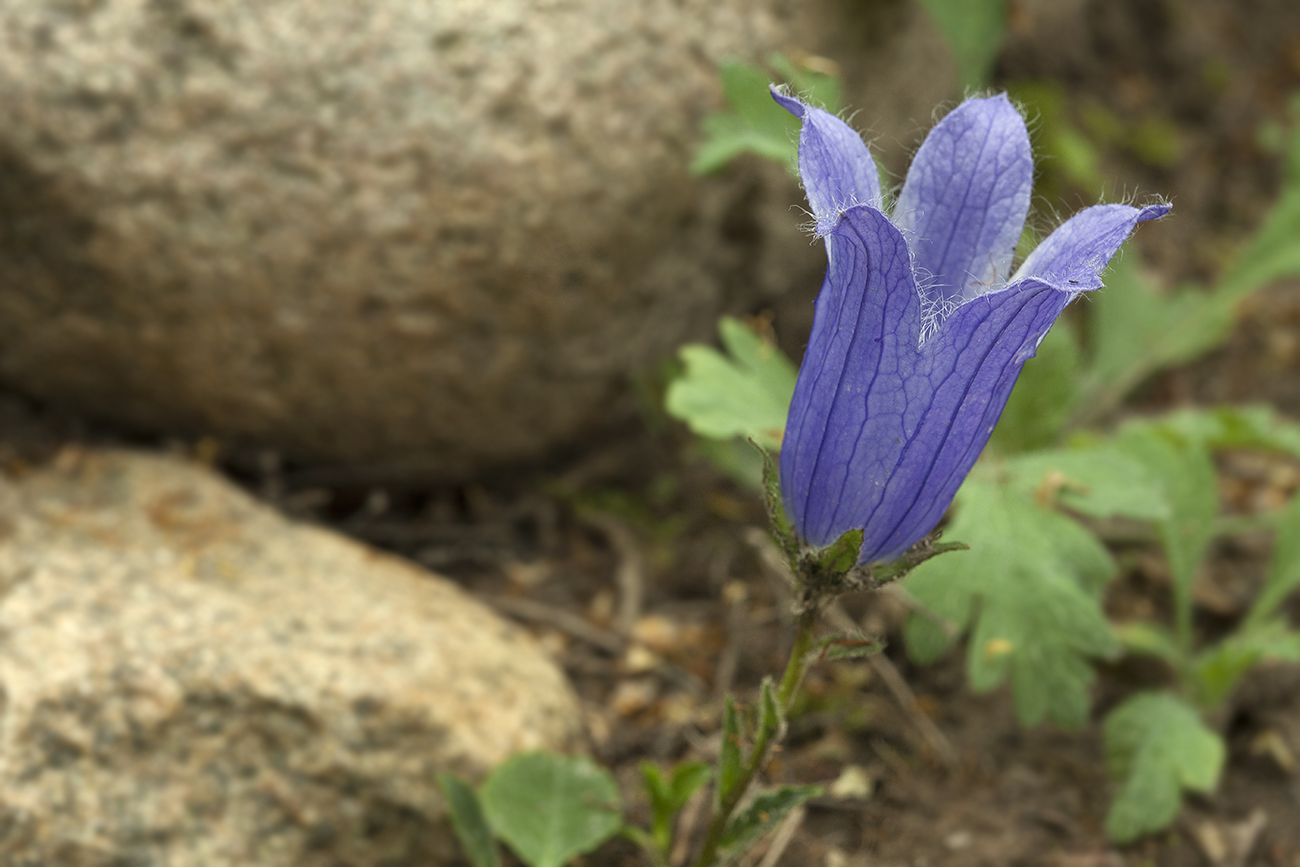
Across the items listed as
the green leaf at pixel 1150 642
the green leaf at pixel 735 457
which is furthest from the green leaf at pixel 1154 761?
the green leaf at pixel 735 457

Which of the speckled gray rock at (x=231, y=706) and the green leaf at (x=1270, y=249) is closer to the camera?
the speckled gray rock at (x=231, y=706)

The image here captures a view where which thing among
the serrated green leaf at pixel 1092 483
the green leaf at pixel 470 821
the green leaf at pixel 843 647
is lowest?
the green leaf at pixel 470 821

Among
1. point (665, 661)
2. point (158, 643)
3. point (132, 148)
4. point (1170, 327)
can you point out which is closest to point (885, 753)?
point (665, 661)

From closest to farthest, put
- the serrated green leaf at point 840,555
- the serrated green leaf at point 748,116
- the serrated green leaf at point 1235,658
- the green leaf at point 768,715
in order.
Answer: the serrated green leaf at point 840,555 < the green leaf at point 768,715 < the serrated green leaf at point 1235,658 < the serrated green leaf at point 748,116

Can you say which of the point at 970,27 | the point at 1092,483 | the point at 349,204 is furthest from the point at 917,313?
the point at 970,27

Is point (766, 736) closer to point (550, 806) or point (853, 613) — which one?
point (550, 806)

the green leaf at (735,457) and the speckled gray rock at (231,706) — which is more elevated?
the green leaf at (735,457)

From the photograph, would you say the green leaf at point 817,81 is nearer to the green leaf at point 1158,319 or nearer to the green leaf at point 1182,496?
the green leaf at point 1182,496
